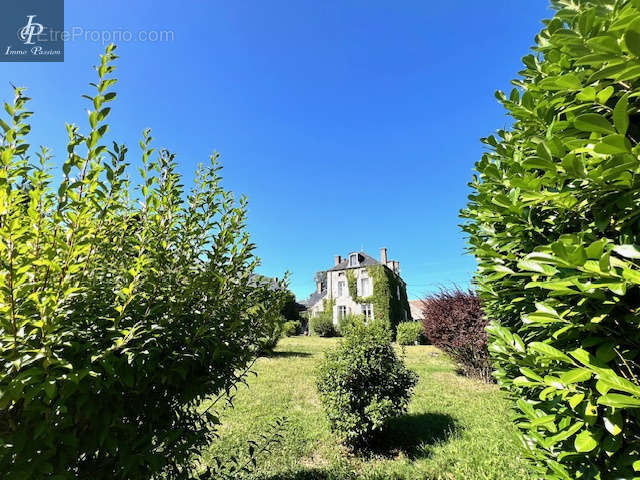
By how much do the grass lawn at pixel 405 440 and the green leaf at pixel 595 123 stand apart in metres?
3.11

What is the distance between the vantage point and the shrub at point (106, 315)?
4.06 feet

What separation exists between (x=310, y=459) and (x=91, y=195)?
16.8ft

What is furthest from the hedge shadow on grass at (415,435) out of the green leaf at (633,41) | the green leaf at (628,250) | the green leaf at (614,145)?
the green leaf at (633,41)

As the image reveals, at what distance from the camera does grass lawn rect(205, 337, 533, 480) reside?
4023 mm

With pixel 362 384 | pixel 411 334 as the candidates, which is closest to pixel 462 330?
pixel 362 384

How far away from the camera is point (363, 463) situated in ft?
15.1

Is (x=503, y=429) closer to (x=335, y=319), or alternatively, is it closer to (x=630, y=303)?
(x=630, y=303)

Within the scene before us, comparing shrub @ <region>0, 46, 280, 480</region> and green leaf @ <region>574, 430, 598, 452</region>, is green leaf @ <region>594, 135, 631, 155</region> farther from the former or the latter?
shrub @ <region>0, 46, 280, 480</region>

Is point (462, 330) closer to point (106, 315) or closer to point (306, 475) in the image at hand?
point (306, 475)

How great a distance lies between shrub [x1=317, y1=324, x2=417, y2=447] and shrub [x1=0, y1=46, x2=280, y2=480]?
3.49m

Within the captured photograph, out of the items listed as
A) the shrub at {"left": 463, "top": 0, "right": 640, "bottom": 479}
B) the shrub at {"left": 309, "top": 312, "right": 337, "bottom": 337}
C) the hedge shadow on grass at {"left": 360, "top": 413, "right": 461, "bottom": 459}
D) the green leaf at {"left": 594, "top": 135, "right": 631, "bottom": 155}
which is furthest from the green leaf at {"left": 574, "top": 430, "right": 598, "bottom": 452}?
the shrub at {"left": 309, "top": 312, "right": 337, "bottom": 337}

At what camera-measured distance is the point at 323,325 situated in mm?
30641

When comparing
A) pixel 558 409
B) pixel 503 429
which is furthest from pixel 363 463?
pixel 558 409

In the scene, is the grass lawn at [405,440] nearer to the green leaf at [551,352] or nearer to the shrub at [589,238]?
the shrub at [589,238]
